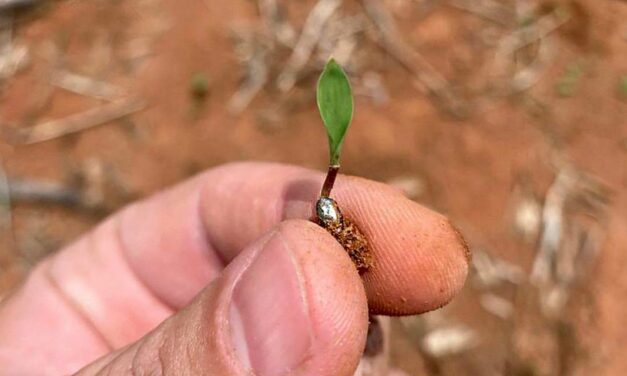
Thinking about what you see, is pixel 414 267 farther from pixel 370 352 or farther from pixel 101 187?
Result: pixel 101 187

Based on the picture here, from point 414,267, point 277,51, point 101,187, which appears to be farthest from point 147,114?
point 414,267

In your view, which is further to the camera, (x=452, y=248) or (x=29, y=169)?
(x=29, y=169)

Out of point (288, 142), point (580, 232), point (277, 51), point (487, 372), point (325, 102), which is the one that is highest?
point (325, 102)

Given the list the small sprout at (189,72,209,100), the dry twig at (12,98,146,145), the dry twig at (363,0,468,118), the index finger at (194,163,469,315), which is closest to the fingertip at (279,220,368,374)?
the index finger at (194,163,469,315)

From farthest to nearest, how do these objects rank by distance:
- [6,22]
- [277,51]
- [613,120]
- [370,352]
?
[6,22], [277,51], [613,120], [370,352]

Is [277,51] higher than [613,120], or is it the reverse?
[277,51]

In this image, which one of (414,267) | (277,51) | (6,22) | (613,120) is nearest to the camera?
(414,267)

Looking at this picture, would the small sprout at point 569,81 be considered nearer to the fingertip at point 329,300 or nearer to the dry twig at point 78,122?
the dry twig at point 78,122
